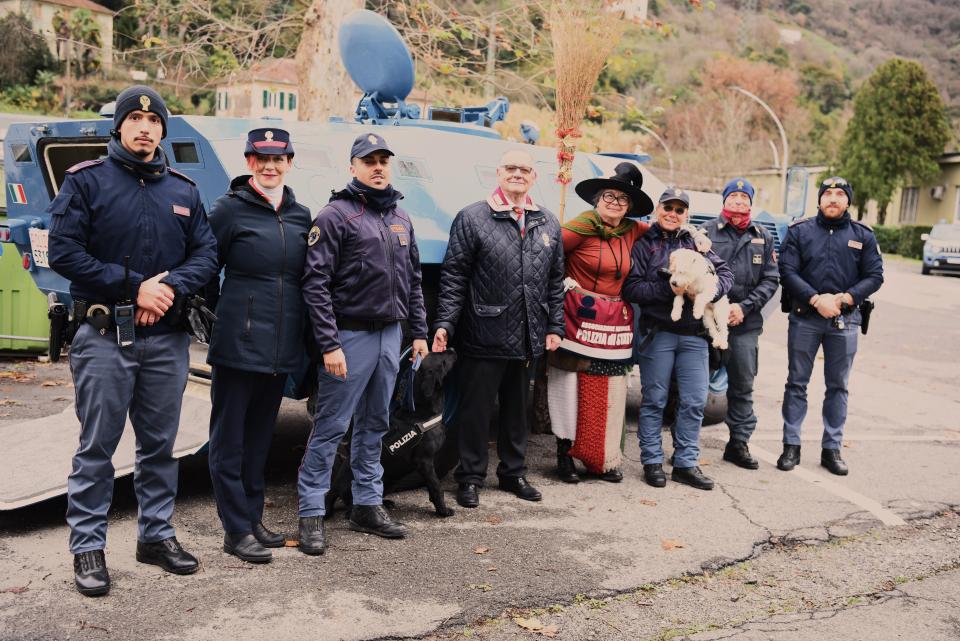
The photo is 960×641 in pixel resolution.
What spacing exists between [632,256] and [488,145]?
1313 mm

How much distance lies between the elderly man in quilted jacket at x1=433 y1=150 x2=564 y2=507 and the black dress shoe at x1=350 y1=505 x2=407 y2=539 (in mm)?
680

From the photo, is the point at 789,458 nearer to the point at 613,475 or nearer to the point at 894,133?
the point at 613,475

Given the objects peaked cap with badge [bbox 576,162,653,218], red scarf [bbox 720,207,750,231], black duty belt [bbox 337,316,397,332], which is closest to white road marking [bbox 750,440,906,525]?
red scarf [bbox 720,207,750,231]

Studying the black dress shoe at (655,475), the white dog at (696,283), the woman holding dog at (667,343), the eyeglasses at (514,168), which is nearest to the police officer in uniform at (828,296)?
the woman holding dog at (667,343)

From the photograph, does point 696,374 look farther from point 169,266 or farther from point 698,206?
point 169,266

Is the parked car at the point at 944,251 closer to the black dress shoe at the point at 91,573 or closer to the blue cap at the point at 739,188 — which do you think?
the blue cap at the point at 739,188

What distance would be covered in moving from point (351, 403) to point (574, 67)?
307 cm

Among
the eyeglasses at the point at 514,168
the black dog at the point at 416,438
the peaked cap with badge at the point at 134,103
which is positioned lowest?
the black dog at the point at 416,438

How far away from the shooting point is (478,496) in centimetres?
580

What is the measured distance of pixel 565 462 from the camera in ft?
20.7

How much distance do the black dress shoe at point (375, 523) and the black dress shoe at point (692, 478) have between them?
2.04 meters

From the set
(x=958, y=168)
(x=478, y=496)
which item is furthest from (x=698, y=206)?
(x=958, y=168)

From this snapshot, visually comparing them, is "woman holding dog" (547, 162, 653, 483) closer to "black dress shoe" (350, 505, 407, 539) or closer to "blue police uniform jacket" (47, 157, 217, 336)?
"black dress shoe" (350, 505, 407, 539)

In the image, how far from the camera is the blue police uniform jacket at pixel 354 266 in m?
4.61
